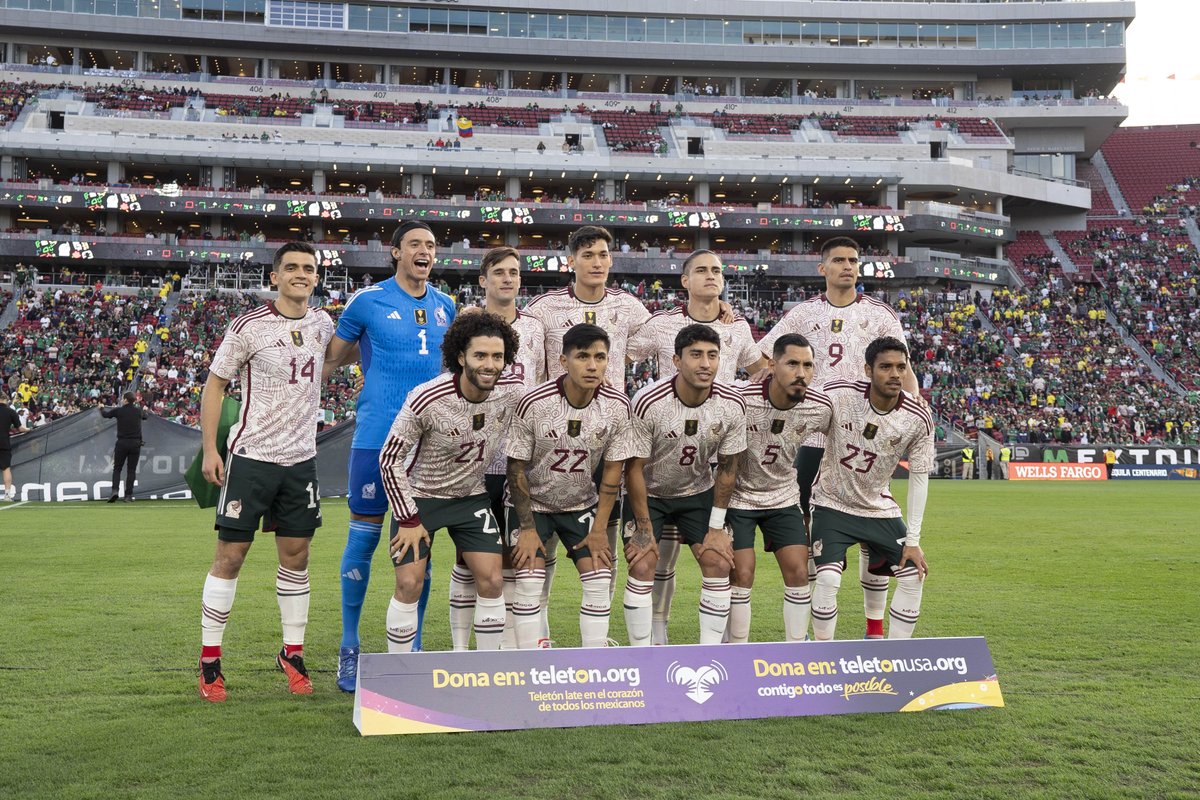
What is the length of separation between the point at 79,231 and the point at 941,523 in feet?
161

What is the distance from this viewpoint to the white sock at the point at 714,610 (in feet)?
19.2

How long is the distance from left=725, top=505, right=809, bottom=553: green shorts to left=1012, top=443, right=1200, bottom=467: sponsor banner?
27404 millimetres

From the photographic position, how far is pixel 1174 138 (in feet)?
223

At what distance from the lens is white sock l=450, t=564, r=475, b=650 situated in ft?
19.9

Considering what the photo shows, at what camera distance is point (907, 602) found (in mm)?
6164

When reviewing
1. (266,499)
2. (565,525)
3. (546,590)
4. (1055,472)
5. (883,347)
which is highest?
(883,347)

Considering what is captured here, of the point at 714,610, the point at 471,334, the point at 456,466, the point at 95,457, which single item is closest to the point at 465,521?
the point at 456,466

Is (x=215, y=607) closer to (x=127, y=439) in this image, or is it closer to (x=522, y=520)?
(x=522, y=520)

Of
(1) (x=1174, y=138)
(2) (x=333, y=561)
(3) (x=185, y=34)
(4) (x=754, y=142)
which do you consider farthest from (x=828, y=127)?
(2) (x=333, y=561)

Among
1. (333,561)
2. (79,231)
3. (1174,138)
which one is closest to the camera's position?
(333,561)

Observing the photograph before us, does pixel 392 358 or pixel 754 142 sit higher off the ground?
pixel 754 142

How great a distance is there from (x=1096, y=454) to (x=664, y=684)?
3034cm

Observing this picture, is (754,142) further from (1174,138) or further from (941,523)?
(941,523)

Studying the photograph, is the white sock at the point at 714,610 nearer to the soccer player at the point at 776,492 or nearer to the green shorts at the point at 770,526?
the soccer player at the point at 776,492
